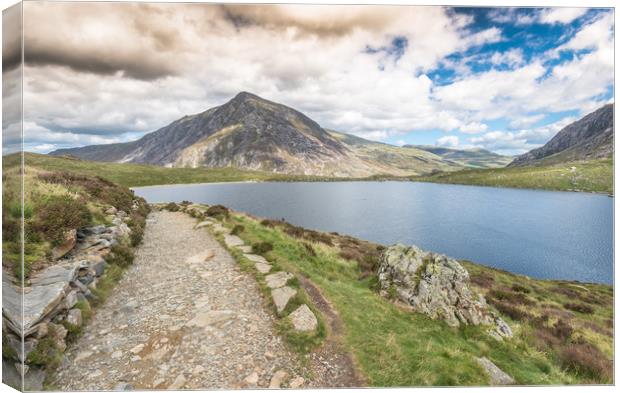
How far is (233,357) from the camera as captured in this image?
23.4 feet

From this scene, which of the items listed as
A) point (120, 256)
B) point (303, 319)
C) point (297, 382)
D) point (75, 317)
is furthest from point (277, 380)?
point (120, 256)

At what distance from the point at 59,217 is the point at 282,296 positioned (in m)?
9.11

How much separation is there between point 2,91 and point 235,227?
13.9m

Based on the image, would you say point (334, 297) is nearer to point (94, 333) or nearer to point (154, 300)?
point (154, 300)

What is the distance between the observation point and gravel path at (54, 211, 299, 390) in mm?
6586

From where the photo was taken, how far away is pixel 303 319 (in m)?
8.54

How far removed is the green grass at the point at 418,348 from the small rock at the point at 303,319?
1.04m

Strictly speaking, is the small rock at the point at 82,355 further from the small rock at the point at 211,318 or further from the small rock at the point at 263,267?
the small rock at the point at 263,267

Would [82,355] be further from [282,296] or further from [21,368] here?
[282,296]

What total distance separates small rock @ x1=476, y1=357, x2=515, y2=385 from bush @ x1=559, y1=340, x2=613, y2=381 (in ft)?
11.4

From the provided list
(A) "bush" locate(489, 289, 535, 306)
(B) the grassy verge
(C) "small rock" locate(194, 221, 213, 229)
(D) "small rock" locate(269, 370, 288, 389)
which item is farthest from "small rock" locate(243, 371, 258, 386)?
(A) "bush" locate(489, 289, 535, 306)

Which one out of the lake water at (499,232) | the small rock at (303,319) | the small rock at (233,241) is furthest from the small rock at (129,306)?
the lake water at (499,232)

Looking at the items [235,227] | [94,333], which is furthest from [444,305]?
[235,227]

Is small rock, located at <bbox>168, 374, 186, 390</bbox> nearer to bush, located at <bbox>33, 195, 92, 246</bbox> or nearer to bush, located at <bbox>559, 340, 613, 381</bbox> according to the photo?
bush, located at <bbox>33, 195, 92, 246</bbox>
